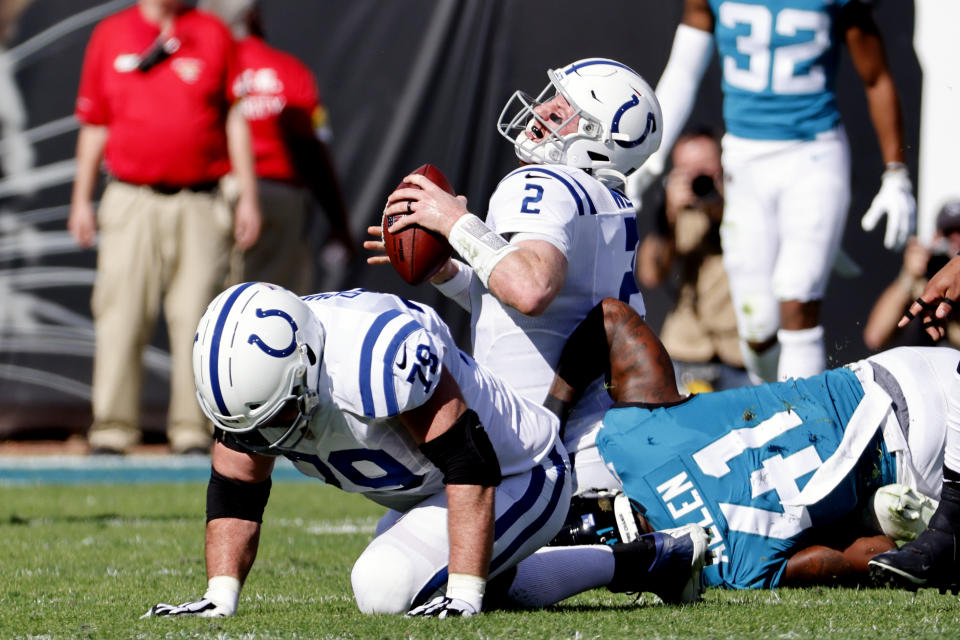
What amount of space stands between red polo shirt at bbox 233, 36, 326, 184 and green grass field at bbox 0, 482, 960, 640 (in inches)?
128

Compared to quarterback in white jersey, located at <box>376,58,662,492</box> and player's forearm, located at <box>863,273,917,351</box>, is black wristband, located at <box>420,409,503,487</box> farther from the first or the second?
player's forearm, located at <box>863,273,917,351</box>

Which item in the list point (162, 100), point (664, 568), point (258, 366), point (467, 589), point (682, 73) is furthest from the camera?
point (162, 100)

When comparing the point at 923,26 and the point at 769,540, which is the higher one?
the point at 923,26

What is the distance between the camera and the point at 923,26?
830cm

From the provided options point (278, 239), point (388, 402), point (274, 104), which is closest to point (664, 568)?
point (388, 402)

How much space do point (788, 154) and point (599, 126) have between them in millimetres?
1968

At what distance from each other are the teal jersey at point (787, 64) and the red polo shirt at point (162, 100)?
8.89 ft

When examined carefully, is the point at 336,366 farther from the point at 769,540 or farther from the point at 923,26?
the point at 923,26

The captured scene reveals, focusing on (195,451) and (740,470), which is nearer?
(740,470)

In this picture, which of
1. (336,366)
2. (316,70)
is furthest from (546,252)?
(316,70)

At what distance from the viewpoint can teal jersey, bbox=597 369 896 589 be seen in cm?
370

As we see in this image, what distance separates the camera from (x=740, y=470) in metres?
3.72

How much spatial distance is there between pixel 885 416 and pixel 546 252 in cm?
99

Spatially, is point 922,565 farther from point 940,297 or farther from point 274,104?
point 274,104
